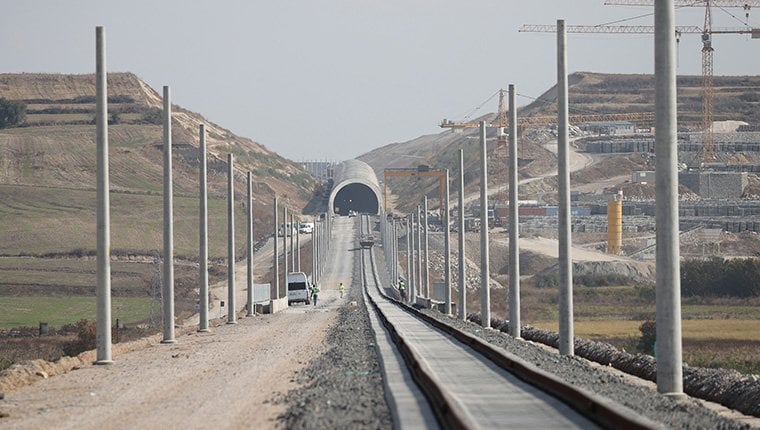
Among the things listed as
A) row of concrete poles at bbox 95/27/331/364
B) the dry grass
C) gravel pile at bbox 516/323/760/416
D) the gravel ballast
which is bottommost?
the dry grass

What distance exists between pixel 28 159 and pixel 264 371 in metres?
166

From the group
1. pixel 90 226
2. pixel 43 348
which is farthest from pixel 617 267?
pixel 43 348

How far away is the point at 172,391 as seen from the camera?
25.1 meters

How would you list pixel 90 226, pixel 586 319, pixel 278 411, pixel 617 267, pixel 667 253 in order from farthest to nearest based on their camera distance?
pixel 90 226 < pixel 617 267 < pixel 586 319 < pixel 667 253 < pixel 278 411

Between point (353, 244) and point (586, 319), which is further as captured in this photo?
point (353, 244)

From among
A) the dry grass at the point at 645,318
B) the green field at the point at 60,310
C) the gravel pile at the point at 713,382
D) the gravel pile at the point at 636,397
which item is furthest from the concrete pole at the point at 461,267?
the gravel pile at the point at 636,397

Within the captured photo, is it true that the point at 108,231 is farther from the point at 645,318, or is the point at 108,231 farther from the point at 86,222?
the point at 86,222

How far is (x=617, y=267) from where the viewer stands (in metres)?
139

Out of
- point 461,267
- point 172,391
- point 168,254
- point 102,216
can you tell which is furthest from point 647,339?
point 172,391

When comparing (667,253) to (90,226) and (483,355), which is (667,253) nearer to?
(483,355)

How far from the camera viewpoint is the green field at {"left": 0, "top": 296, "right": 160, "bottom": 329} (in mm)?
84375

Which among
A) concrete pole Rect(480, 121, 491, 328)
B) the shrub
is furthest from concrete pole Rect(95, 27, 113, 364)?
the shrub

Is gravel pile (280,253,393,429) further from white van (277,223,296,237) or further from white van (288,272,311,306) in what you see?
white van (277,223,296,237)

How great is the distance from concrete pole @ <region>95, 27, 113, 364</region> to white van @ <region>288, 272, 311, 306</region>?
3049 inches
